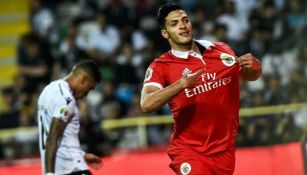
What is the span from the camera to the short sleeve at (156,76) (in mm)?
5660

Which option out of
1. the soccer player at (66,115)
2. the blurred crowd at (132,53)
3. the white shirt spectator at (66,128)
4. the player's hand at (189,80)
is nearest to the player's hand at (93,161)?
the soccer player at (66,115)

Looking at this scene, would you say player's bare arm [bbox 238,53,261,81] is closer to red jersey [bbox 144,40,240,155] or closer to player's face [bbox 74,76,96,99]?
red jersey [bbox 144,40,240,155]

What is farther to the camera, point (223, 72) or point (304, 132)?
point (304, 132)

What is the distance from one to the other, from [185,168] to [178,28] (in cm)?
101

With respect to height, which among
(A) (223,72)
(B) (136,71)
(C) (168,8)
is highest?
(C) (168,8)

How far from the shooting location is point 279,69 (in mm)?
10867

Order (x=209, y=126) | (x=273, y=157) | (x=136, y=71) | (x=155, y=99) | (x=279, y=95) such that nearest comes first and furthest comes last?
1. (x=155, y=99)
2. (x=209, y=126)
3. (x=273, y=157)
4. (x=279, y=95)
5. (x=136, y=71)

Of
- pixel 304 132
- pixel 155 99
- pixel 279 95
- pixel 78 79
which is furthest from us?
pixel 279 95

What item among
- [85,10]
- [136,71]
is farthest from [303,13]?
[85,10]

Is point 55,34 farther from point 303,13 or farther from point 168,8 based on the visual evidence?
point 168,8

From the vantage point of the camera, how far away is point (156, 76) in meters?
5.72

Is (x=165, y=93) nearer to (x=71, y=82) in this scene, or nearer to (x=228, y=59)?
(x=228, y=59)

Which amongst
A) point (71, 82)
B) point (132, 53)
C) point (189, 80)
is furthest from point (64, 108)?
point (132, 53)

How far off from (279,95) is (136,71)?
318 cm
